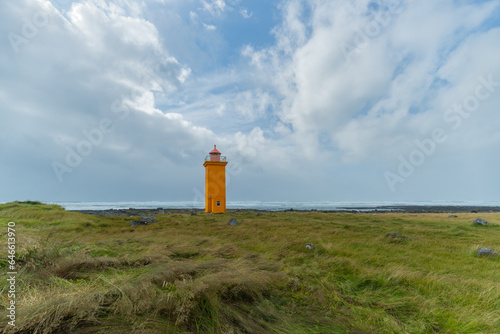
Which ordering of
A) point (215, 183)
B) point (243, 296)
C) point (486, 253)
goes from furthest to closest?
point (215, 183), point (486, 253), point (243, 296)

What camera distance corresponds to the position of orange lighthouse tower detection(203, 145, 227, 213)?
25.6 m

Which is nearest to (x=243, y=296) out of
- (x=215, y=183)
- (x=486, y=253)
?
(x=486, y=253)

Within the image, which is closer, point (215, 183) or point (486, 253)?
point (486, 253)

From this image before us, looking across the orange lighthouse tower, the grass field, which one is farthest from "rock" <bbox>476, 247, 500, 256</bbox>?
the orange lighthouse tower

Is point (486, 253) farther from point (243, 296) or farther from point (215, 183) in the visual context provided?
point (215, 183)

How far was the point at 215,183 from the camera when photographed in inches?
1021

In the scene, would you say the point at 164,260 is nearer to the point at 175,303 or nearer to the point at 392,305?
the point at 175,303

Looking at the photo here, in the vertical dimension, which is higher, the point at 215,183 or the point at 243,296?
the point at 215,183

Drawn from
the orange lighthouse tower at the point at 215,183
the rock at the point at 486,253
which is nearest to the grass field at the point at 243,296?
the rock at the point at 486,253

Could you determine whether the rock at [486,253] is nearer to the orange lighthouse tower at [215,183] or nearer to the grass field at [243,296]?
the grass field at [243,296]

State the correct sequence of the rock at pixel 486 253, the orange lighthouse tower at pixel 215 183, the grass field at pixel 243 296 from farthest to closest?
the orange lighthouse tower at pixel 215 183, the rock at pixel 486 253, the grass field at pixel 243 296

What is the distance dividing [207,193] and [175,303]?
78.3 feet

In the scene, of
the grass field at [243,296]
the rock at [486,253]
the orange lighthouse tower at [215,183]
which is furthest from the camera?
the orange lighthouse tower at [215,183]

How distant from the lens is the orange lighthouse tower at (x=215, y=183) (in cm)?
2561
